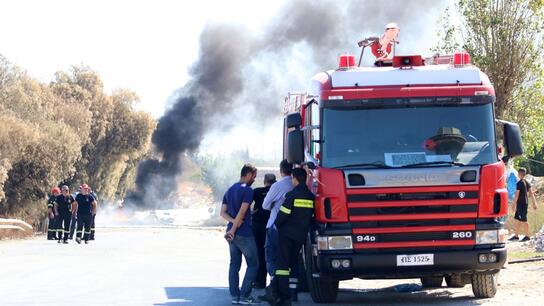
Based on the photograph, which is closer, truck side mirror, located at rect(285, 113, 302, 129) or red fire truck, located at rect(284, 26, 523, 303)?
red fire truck, located at rect(284, 26, 523, 303)

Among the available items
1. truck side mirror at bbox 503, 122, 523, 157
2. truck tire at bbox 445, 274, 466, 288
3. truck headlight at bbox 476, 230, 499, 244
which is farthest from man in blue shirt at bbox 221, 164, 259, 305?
truck tire at bbox 445, 274, 466, 288

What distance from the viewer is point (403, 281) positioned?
1652 centimetres

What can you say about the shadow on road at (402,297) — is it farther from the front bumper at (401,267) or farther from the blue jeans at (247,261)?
the blue jeans at (247,261)

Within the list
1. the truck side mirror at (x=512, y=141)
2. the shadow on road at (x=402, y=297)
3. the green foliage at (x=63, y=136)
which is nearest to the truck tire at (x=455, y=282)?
the shadow on road at (x=402, y=297)

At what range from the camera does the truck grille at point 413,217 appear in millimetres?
11859

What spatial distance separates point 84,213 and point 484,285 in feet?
52.6

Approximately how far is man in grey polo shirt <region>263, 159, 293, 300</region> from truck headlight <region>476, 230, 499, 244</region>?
7.57ft

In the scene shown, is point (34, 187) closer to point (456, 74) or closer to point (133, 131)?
point (133, 131)

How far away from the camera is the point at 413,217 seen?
39.1ft

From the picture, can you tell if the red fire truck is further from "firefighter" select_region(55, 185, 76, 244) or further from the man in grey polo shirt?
"firefighter" select_region(55, 185, 76, 244)

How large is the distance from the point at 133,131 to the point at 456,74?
179 ft

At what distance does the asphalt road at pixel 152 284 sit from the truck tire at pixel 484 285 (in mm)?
131

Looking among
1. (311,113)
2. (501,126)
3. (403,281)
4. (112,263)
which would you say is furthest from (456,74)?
(112,263)

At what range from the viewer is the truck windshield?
1203cm
